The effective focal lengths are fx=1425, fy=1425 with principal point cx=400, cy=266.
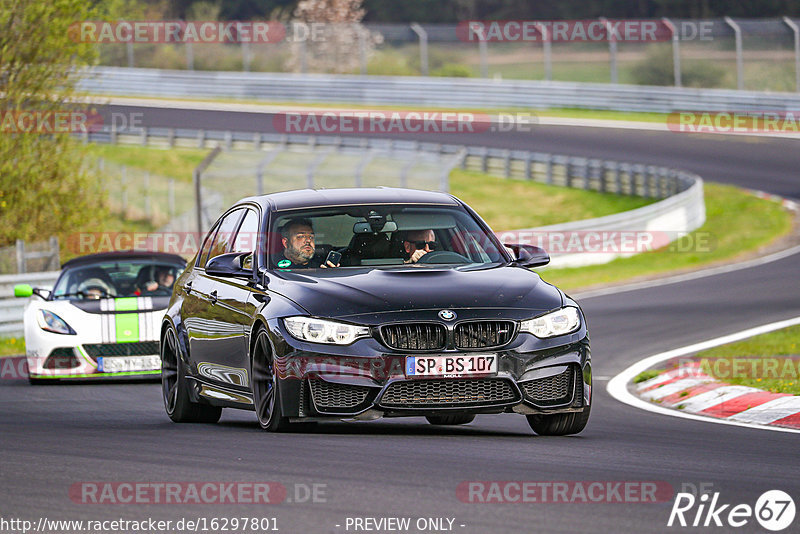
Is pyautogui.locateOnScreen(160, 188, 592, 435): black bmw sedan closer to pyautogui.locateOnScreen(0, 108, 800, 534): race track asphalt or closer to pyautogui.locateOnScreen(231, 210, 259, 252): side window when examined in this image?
pyautogui.locateOnScreen(231, 210, 259, 252): side window

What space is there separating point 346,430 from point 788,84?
50539mm

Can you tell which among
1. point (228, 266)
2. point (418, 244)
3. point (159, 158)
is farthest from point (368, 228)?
point (159, 158)

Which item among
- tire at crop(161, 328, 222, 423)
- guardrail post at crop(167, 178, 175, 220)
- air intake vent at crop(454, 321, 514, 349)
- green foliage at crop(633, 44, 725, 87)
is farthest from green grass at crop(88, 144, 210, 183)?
air intake vent at crop(454, 321, 514, 349)

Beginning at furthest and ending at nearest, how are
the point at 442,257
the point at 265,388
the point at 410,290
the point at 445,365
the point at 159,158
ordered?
the point at 159,158 < the point at 442,257 < the point at 265,388 < the point at 410,290 < the point at 445,365

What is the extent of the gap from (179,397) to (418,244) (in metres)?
2.27

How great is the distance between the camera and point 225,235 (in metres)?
9.98

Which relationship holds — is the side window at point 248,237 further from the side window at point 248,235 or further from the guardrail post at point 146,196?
the guardrail post at point 146,196

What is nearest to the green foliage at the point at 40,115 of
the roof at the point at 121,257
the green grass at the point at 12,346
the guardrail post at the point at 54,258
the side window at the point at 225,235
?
the guardrail post at the point at 54,258

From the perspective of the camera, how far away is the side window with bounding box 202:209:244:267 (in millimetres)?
9852

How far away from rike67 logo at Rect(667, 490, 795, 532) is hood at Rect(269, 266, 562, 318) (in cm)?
219

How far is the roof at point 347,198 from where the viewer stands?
30.1ft

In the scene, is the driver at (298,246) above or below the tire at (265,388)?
above

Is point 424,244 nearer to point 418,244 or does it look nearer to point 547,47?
point 418,244

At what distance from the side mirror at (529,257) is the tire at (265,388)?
1713 mm
